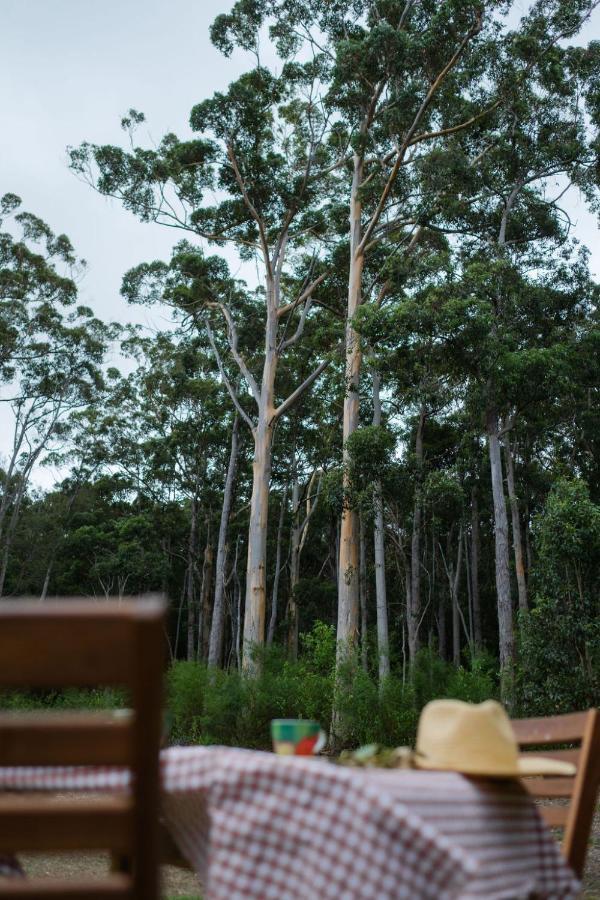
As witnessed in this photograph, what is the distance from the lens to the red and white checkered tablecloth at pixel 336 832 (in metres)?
1.07

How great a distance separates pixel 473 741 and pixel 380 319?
13065mm

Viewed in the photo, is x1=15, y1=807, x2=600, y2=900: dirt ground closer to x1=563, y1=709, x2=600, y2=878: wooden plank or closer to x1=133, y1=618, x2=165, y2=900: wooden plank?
x1=563, y1=709, x2=600, y2=878: wooden plank

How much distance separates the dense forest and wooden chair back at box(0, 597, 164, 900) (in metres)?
11.0

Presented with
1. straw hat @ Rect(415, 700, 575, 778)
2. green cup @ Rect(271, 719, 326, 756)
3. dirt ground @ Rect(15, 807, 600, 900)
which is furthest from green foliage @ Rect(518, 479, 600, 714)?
straw hat @ Rect(415, 700, 575, 778)

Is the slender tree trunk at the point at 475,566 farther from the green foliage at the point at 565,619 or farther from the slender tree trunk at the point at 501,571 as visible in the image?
the green foliage at the point at 565,619

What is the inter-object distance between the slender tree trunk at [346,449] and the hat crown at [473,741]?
11.0m

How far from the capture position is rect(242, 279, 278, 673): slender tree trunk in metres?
16.1

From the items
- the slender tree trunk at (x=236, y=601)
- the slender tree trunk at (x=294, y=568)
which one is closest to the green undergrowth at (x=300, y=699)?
the slender tree trunk at (x=294, y=568)

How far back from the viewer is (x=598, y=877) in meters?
4.57

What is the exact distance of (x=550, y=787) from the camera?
1764mm

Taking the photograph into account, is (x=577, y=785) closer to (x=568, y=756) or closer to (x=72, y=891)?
(x=568, y=756)

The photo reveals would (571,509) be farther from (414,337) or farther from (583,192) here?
(583,192)

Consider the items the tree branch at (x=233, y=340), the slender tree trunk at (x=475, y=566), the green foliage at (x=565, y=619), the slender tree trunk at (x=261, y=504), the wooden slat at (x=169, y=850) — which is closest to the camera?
the wooden slat at (x=169, y=850)

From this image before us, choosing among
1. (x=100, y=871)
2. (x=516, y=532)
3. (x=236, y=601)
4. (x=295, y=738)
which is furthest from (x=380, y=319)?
(x=236, y=601)
